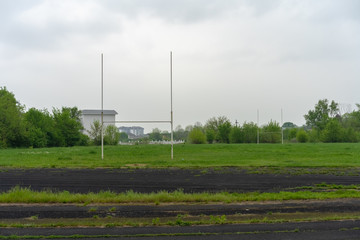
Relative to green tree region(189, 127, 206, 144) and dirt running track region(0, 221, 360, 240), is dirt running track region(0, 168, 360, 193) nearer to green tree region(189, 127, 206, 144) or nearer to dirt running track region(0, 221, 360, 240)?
dirt running track region(0, 221, 360, 240)

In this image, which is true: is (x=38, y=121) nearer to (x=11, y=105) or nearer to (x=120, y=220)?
(x=11, y=105)

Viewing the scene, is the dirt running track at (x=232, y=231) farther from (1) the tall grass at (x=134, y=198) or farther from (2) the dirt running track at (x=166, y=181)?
(2) the dirt running track at (x=166, y=181)

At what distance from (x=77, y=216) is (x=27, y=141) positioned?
4906 cm

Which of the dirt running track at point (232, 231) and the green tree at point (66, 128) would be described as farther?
the green tree at point (66, 128)

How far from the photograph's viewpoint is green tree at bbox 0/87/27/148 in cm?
4897

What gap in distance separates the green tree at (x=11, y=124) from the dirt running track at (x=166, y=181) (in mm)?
Answer: 35166

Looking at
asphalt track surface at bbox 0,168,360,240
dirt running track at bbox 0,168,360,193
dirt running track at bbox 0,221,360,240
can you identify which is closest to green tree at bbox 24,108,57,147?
dirt running track at bbox 0,168,360,193

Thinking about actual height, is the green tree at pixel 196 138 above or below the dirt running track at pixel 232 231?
above

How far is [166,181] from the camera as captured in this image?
14.6 m

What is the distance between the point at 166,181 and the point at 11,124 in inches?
1677

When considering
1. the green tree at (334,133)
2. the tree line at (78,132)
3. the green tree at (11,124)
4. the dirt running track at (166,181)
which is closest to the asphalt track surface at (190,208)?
the dirt running track at (166,181)

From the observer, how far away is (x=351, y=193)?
37.3 feet

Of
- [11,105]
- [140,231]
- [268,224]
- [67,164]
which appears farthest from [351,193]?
[11,105]

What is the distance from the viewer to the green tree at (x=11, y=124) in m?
49.0
